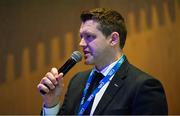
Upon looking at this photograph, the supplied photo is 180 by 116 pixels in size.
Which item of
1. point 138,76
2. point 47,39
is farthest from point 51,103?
point 47,39

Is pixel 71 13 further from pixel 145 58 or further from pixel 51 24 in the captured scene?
pixel 145 58

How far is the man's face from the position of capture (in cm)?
159

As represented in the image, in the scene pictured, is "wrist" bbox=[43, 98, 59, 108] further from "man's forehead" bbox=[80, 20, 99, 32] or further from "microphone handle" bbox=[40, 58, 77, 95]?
"man's forehead" bbox=[80, 20, 99, 32]

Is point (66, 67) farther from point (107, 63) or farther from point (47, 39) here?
point (47, 39)

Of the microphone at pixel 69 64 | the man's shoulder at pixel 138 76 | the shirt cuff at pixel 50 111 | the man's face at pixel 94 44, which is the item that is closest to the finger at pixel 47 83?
the microphone at pixel 69 64

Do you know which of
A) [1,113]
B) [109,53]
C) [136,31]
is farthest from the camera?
[136,31]

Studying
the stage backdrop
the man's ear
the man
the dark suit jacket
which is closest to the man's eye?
the man

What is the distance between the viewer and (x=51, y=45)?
2.90 m

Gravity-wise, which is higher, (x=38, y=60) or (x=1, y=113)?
(x=38, y=60)

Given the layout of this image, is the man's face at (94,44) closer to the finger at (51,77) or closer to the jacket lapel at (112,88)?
the jacket lapel at (112,88)

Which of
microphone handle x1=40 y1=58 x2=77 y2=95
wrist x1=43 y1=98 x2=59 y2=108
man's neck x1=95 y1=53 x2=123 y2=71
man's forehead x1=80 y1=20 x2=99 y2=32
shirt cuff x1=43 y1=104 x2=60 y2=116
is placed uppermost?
man's forehead x1=80 y1=20 x2=99 y2=32

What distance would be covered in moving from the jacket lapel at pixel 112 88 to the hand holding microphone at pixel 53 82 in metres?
0.22

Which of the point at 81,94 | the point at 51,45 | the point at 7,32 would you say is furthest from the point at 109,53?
the point at 7,32

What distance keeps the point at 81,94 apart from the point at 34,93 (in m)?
1.36
